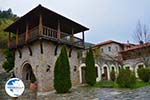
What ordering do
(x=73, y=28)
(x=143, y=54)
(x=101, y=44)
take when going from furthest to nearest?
(x=101, y=44), (x=143, y=54), (x=73, y=28)

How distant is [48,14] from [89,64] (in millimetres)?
5693

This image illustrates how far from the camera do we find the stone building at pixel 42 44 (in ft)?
54.8

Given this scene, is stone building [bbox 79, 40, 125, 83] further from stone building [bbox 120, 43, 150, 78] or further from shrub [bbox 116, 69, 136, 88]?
shrub [bbox 116, 69, 136, 88]

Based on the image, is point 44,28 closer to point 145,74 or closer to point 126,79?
point 126,79

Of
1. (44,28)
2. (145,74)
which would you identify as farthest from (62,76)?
(145,74)

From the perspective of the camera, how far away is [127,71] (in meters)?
15.9

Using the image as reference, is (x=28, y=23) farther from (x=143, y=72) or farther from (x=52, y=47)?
(x=143, y=72)

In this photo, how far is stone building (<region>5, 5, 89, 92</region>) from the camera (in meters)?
16.7

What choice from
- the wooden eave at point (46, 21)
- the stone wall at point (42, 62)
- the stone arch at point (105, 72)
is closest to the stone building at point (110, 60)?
the stone arch at point (105, 72)

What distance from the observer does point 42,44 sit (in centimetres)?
1698

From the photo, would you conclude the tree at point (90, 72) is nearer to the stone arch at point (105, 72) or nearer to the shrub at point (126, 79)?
the shrub at point (126, 79)

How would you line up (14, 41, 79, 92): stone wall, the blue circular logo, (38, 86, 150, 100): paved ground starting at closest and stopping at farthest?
the blue circular logo → (38, 86, 150, 100): paved ground → (14, 41, 79, 92): stone wall

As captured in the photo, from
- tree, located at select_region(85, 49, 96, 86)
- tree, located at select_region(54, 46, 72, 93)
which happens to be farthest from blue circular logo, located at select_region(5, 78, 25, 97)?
tree, located at select_region(85, 49, 96, 86)

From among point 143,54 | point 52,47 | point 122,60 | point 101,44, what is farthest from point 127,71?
point 101,44
